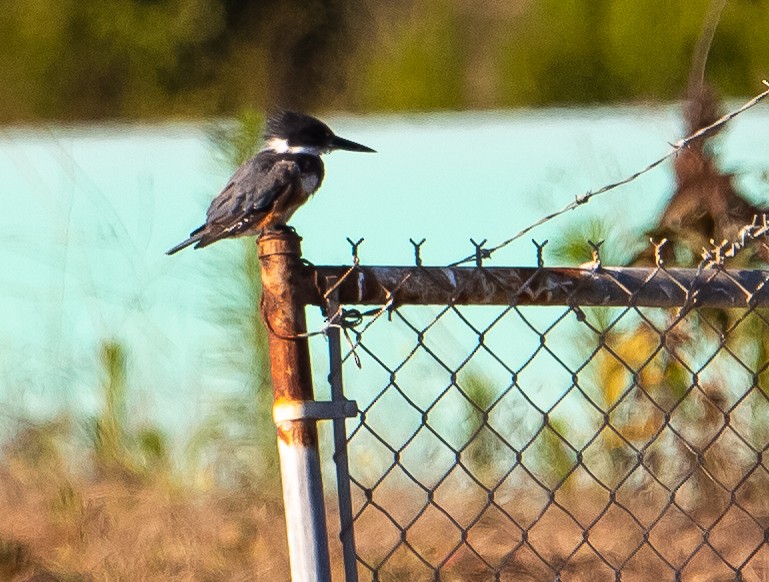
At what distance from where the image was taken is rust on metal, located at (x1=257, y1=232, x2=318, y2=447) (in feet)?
6.07

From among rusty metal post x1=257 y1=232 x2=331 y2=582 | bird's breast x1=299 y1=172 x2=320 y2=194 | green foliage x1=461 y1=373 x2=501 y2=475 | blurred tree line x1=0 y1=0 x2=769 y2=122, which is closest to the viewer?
rusty metal post x1=257 y1=232 x2=331 y2=582

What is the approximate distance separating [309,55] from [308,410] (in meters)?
8.99

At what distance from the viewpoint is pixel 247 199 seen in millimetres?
3021

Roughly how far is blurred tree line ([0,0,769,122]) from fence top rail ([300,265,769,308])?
22.1 feet

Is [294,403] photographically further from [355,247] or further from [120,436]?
[120,436]

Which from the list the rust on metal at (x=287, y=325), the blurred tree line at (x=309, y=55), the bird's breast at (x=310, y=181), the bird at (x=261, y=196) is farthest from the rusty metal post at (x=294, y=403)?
the blurred tree line at (x=309, y=55)

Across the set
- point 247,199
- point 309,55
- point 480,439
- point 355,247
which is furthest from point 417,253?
point 309,55

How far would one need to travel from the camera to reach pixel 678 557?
3672mm

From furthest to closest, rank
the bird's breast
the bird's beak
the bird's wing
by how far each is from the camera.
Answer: the bird's beak < the bird's breast < the bird's wing

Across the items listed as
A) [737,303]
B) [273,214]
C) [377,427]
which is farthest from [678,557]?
[737,303]

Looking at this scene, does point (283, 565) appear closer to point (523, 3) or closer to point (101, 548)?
point (101, 548)

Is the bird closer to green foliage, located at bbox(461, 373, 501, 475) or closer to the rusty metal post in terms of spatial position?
green foliage, located at bbox(461, 373, 501, 475)

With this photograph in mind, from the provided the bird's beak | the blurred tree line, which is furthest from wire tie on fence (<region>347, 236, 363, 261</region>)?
the blurred tree line

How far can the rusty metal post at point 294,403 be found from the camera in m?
1.83
